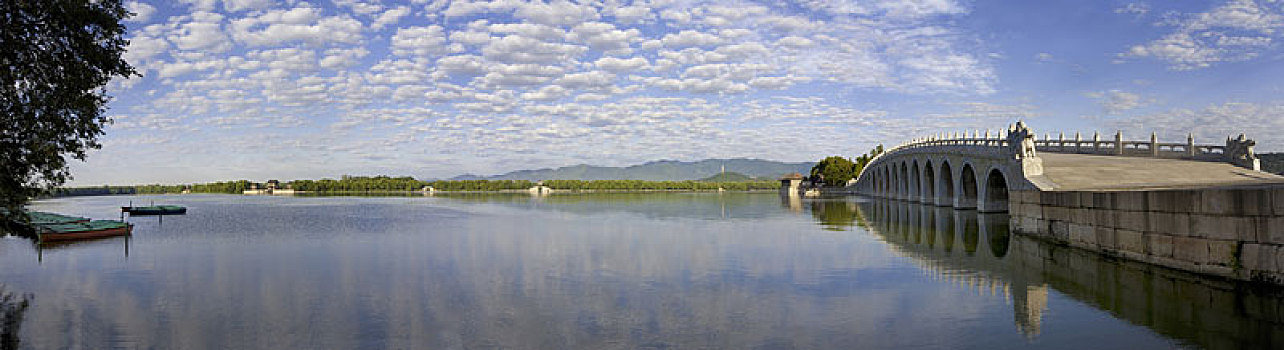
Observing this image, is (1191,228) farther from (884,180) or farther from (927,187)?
(884,180)

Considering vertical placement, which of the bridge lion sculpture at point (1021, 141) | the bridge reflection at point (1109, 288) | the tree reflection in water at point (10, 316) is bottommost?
the tree reflection in water at point (10, 316)

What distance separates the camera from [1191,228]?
15.7 m

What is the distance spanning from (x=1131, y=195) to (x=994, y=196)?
23.7 meters

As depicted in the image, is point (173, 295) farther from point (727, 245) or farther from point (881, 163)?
point (881, 163)

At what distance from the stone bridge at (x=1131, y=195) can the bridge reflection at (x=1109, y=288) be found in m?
0.55

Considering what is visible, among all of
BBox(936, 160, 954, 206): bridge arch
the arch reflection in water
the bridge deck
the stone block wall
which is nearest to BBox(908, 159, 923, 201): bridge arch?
BBox(936, 160, 954, 206): bridge arch

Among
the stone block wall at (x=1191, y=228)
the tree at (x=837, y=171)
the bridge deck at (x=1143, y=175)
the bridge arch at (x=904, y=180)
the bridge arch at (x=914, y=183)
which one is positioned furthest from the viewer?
the tree at (x=837, y=171)

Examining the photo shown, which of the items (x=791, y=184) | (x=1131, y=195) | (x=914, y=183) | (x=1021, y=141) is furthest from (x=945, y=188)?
(x=791, y=184)

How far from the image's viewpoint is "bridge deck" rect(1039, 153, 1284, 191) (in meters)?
27.5

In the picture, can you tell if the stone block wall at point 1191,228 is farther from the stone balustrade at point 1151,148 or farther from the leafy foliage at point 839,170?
the leafy foliage at point 839,170

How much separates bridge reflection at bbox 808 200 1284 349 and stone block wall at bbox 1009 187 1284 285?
349 mm

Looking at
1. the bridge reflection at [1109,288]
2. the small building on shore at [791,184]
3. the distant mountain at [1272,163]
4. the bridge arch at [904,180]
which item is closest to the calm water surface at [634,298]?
the bridge reflection at [1109,288]

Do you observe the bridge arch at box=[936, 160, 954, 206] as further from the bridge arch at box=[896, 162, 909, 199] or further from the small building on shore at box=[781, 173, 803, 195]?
the small building on shore at box=[781, 173, 803, 195]

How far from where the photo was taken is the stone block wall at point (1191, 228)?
45.0ft
